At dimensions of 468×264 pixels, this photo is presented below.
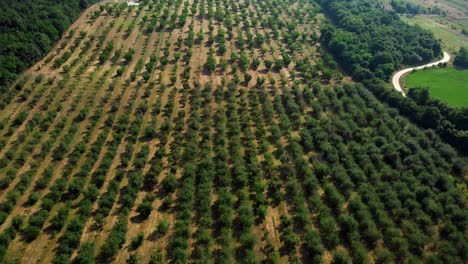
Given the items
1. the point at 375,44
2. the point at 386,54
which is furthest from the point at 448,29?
the point at 386,54

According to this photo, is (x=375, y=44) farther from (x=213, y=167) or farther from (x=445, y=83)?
(x=213, y=167)

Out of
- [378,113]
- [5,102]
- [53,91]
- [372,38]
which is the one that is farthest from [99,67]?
[372,38]

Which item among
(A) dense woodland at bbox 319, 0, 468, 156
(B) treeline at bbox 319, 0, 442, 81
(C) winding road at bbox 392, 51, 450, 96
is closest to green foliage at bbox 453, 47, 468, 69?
(C) winding road at bbox 392, 51, 450, 96

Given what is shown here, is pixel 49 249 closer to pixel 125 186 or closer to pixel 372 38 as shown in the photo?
pixel 125 186

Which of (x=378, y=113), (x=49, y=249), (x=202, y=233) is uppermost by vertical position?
(x=378, y=113)

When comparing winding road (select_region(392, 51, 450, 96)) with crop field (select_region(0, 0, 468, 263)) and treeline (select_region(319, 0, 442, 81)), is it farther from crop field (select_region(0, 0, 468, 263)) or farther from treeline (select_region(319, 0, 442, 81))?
crop field (select_region(0, 0, 468, 263))
